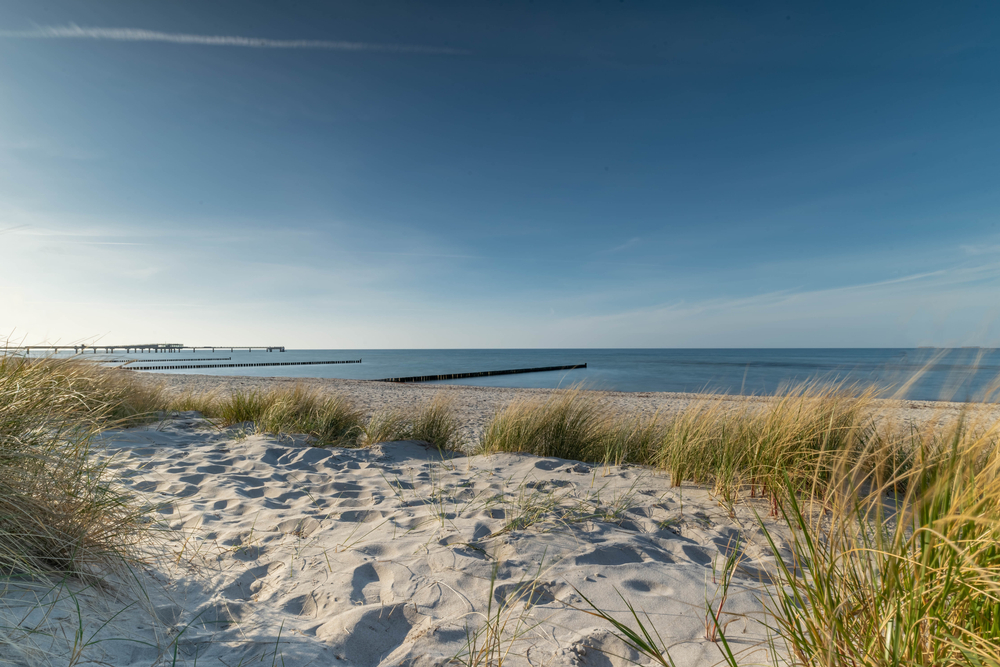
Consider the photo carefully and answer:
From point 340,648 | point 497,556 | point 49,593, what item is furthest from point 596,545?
point 49,593

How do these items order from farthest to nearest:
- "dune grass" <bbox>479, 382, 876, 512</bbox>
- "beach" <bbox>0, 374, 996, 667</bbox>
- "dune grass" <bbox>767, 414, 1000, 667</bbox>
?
"dune grass" <bbox>479, 382, 876, 512</bbox> < "beach" <bbox>0, 374, 996, 667</bbox> < "dune grass" <bbox>767, 414, 1000, 667</bbox>

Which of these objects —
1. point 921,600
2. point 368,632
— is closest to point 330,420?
point 368,632

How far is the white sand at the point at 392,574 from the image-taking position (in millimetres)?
1485

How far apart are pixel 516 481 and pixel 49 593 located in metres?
2.70

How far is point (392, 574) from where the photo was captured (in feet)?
6.72

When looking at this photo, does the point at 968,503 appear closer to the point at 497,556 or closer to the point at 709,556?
the point at 709,556

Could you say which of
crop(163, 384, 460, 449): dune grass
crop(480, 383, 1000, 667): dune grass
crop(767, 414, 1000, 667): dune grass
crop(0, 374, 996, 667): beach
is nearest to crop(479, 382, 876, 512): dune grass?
crop(480, 383, 1000, 667): dune grass

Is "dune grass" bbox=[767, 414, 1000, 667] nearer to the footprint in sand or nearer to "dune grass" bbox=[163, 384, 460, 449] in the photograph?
the footprint in sand

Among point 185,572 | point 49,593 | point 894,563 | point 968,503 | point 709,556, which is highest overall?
point 968,503

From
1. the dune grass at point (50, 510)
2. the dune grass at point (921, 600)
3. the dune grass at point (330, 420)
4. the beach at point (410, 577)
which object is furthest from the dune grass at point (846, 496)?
the dune grass at point (50, 510)

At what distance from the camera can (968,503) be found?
4.04 feet

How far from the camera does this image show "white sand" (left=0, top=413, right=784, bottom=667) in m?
1.49

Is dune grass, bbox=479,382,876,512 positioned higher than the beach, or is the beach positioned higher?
dune grass, bbox=479,382,876,512

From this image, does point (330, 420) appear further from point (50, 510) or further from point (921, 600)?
point (921, 600)
